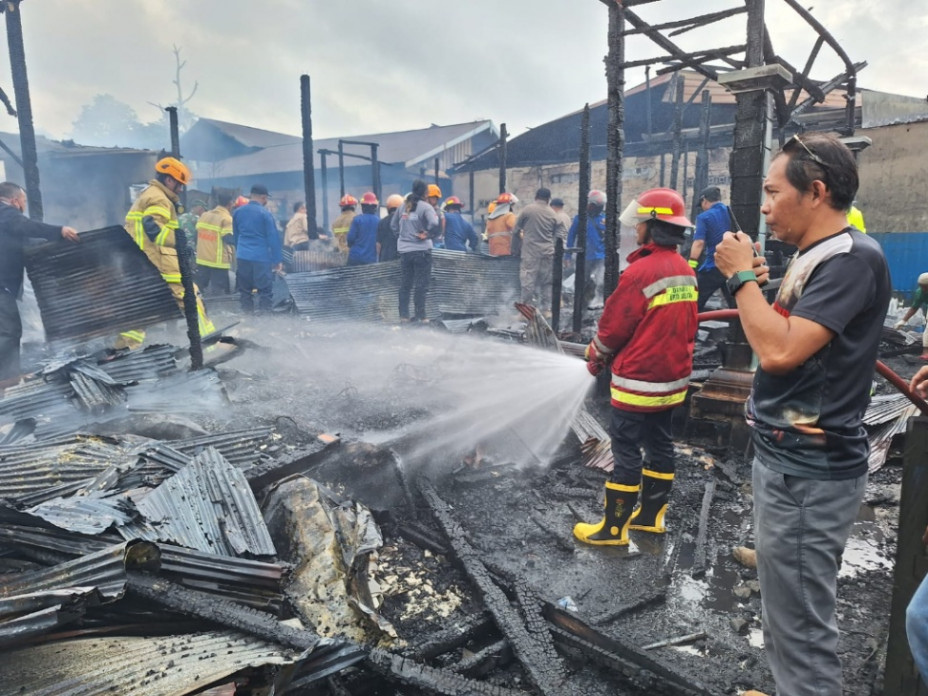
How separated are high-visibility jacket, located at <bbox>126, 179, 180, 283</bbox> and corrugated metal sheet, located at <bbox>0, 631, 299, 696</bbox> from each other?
566cm

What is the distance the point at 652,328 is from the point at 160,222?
6.33 metres

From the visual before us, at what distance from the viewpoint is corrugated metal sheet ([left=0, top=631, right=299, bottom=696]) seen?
1.97m

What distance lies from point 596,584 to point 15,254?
7.24 m

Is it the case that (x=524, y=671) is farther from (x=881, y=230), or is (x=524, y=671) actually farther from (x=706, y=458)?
(x=881, y=230)

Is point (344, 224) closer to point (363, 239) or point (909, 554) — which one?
point (363, 239)

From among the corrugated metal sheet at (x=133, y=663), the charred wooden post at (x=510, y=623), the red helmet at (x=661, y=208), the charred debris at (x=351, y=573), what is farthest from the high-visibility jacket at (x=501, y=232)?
the corrugated metal sheet at (x=133, y=663)

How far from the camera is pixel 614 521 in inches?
150

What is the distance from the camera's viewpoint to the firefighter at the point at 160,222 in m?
7.07

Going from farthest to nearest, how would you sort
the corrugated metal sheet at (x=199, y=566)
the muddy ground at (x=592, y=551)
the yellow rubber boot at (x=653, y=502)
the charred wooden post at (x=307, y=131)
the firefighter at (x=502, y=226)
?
the charred wooden post at (x=307, y=131)
the firefighter at (x=502, y=226)
the yellow rubber boot at (x=653, y=502)
the muddy ground at (x=592, y=551)
the corrugated metal sheet at (x=199, y=566)

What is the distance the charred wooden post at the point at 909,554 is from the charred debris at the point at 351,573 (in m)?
0.74

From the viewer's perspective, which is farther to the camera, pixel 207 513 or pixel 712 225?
pixel 712 225

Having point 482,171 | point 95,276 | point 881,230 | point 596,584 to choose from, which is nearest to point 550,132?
point 482,171

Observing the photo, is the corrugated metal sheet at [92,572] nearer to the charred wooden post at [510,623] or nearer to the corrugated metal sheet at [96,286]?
the charred wooden post at [510,623]

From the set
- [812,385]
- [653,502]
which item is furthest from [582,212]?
[812,385]
